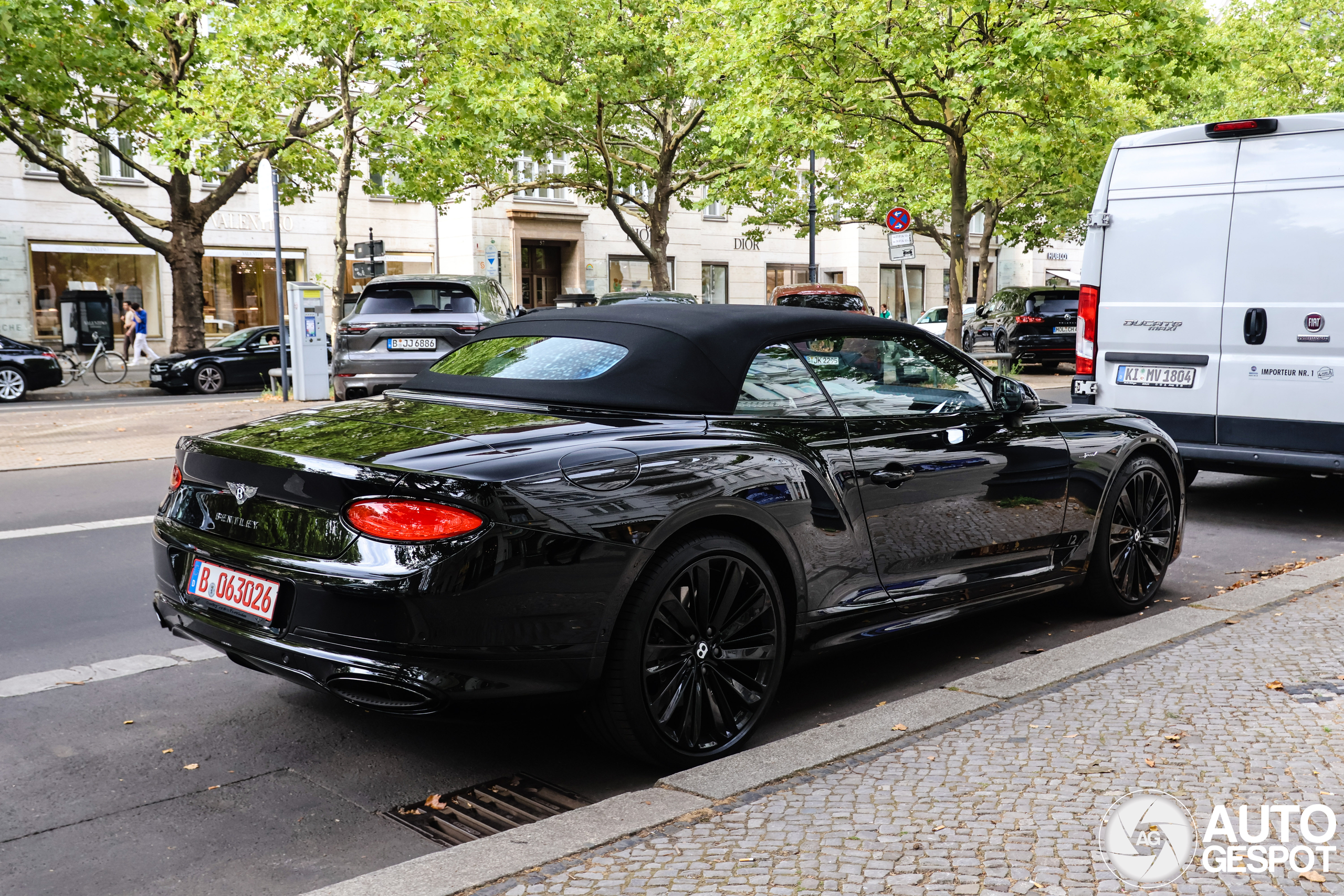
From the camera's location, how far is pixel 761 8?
19391mm

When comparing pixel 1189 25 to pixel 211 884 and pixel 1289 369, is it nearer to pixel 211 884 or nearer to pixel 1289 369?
pixel 1289 369

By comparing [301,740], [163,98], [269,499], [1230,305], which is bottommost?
[301,740]

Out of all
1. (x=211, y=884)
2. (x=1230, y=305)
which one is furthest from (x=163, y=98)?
(x=211, y=884)

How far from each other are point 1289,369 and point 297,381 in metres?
14.0

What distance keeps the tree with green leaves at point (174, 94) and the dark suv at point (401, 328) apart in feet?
24.3

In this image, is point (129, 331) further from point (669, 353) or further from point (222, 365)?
point (669, 353)

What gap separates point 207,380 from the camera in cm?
2348

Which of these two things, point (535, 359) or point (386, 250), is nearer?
point (535, 359)

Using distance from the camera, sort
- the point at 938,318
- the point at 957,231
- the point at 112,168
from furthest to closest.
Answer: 1. the point at 938,318
2. the point at 112,168
3. the point at 957,231

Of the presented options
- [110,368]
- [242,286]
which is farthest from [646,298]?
[242,286]

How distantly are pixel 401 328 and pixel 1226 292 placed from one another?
960 centimetres

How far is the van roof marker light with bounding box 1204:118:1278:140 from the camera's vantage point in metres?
7.64

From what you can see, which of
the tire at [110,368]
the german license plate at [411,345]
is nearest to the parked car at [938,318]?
the tire at [110,368]

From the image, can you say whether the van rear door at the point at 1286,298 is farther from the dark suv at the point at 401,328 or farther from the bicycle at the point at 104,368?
the bicycle at the point at 104,368
